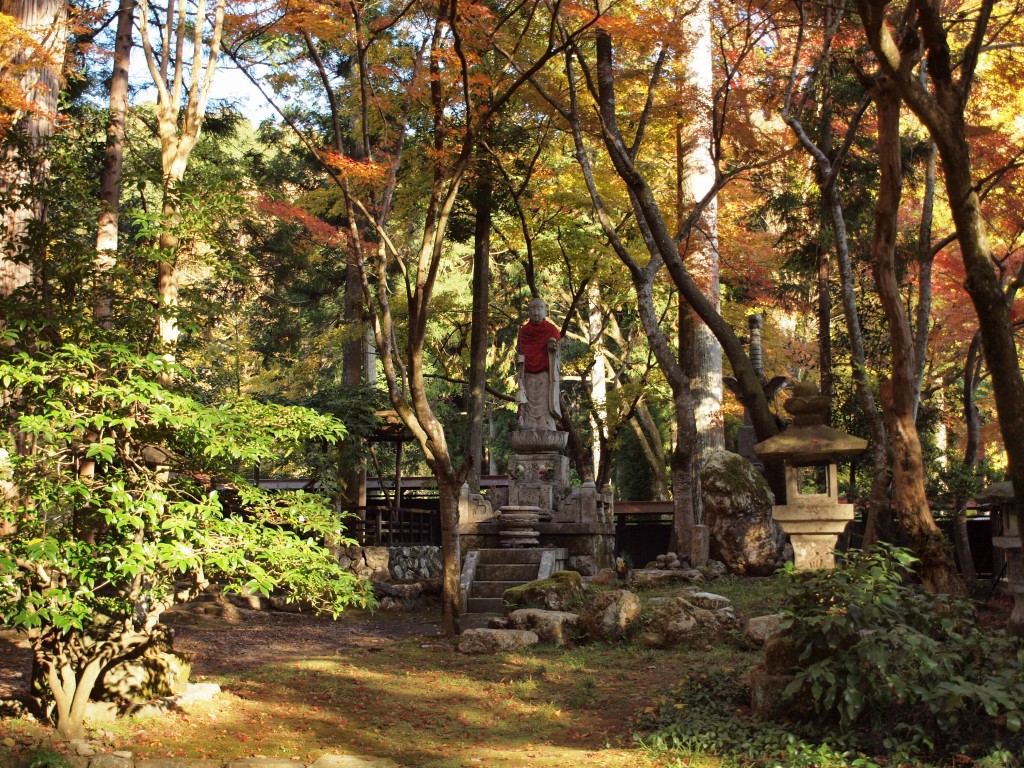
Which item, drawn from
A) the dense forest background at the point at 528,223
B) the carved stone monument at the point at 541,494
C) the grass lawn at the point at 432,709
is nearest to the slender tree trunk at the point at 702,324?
the dense forest background at the point at 528,223

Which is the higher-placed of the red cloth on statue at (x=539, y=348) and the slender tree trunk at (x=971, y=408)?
the red cloth on statue at (x=539, y=348)

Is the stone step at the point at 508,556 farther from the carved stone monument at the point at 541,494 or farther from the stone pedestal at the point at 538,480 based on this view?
the stone pedestal at the point at 538,480

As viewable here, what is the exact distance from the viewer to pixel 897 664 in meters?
6.41

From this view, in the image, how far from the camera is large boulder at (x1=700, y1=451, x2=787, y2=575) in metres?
16.0

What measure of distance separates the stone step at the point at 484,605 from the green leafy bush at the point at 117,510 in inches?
244

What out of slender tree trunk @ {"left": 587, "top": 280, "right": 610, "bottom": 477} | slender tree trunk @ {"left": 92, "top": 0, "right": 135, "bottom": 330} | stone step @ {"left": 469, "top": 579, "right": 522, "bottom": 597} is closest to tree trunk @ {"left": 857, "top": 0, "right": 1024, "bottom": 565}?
slender tree trunk @ {"left": 92, "top": 0, "right": 135, "bottom": 330}

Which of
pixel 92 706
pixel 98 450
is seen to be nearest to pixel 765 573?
pixel 92 706

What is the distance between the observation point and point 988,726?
6133 millimetres

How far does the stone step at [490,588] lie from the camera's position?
14.0 metres

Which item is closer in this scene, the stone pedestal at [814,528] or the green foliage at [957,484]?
the stone pedestal at [814,528]

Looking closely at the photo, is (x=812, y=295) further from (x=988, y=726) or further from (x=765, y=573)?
(x=988, y=726)

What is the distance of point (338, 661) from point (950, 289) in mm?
14719

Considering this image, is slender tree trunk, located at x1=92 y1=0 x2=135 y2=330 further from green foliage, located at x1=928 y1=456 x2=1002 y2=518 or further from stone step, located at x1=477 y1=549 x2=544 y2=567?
green foliage, located at x1=928 y1=456 x2=1002 y2=518

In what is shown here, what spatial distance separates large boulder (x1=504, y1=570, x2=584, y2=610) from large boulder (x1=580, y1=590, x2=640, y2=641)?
1.07 meters
